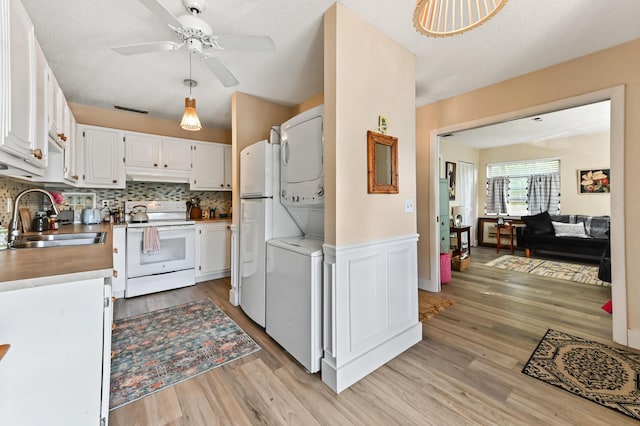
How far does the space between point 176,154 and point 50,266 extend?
9.96 feet

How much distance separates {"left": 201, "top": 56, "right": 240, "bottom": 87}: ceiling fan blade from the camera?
1.84m

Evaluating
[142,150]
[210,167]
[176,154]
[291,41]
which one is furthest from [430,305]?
[142,150]

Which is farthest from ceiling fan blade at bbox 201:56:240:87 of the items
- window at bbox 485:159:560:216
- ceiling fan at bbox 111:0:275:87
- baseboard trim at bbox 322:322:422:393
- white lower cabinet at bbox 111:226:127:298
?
window at bbox 485:159:560:216

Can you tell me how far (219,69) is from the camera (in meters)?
1.94

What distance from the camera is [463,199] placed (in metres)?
6.20

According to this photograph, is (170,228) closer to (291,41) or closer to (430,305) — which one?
(291,41)

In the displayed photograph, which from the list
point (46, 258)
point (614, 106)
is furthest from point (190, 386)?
point (614, 106)

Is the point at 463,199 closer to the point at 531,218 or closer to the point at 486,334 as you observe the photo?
the point at 531,218

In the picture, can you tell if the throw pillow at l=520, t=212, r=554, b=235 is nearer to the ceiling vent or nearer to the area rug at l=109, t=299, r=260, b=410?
the area rug at l=109, t=299, r=260, b=410

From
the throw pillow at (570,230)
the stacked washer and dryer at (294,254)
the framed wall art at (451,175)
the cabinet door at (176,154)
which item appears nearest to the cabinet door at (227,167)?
the cabinet door at (176,154)

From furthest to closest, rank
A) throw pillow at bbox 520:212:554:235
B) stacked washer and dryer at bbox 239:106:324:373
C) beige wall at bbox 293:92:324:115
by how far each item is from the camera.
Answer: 1. throw pillow at bbox 520:212:554:235
2. beige wall at bbox 293:92:324:115
3. stacked washer and dryer at bbox 239:106:324:373

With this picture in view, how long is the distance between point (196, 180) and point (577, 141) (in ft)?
24.1

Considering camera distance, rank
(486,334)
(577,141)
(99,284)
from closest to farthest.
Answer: (99,284)
(486,334)
(577,141)

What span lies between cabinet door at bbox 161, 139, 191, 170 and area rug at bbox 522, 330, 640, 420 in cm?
444
